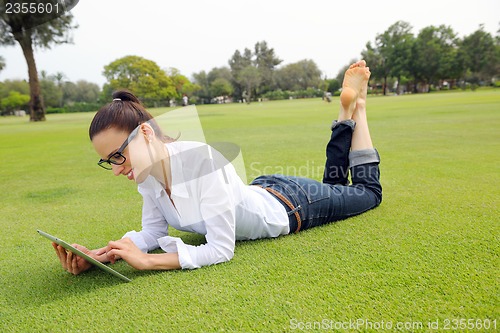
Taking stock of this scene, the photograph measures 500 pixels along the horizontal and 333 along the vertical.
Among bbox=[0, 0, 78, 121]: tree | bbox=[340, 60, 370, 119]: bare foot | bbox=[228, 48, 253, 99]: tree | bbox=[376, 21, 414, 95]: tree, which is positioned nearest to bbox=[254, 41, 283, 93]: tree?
bbox=[228, 48, 253, 99]: tree

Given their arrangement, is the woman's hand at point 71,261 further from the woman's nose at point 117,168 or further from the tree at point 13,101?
the tree at point 13,101

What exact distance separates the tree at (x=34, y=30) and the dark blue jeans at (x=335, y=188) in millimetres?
24554

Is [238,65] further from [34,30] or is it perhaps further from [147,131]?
[147,131]

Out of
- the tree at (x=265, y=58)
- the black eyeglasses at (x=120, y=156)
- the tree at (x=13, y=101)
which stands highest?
the tree at (x=265, y=58)

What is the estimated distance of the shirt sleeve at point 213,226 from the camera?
1782mm

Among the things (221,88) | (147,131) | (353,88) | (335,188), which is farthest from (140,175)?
(221,88)

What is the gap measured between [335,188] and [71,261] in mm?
1708

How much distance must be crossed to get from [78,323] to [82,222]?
1638 mm

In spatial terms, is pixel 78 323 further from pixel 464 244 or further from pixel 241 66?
pixel 241 66

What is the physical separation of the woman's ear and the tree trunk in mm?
27974

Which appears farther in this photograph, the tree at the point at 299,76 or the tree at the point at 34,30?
the tree at the point at 299,76

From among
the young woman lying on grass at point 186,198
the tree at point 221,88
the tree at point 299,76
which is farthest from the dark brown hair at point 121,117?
the tree at point 299,76

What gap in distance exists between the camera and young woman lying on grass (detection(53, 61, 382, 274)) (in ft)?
5.74

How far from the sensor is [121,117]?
5.67 feet
